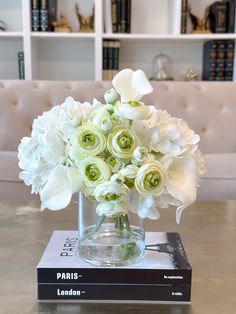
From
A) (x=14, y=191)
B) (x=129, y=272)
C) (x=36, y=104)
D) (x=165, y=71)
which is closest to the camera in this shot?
(x=129, y=272)

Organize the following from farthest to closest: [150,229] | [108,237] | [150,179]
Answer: [150,229], [108,237], [150,179]

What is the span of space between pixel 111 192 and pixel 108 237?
16 centimetres

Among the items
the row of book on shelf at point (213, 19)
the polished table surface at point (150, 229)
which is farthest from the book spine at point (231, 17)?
the polished table surface at point (150, 229)

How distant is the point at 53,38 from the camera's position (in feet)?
9.27

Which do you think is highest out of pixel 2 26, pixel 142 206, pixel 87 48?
pixel 2 26

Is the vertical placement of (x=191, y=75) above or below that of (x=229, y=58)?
below

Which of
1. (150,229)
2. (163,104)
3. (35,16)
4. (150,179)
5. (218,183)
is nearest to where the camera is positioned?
(150,179)

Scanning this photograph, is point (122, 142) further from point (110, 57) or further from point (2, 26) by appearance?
point (2, 26)

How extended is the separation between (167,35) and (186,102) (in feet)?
2.28

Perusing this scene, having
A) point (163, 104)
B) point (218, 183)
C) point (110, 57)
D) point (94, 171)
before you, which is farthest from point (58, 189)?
point (110, 57)

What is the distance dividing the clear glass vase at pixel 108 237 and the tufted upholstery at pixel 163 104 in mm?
1476

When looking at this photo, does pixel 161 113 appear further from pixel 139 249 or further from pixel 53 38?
pixel 53 38

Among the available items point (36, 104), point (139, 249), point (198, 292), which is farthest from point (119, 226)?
point (36, 104)

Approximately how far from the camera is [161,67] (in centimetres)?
287
